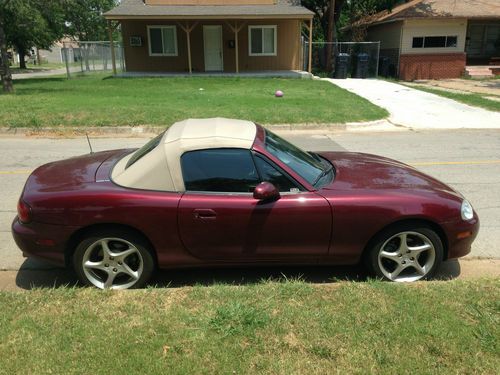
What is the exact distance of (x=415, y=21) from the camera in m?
27.0

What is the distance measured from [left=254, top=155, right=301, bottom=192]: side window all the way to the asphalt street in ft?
7.37

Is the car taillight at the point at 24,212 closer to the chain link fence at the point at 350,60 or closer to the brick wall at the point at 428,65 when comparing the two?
the chain link fence at the point at 350,60

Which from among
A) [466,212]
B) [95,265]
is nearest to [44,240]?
[95,265]

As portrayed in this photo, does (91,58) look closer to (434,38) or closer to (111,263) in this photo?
(434,38)

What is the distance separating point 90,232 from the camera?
12.8 feet

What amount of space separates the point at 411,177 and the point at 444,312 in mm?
1457

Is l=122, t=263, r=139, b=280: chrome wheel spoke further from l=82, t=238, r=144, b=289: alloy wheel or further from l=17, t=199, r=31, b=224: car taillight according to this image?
l=17, t=199, r=31, b=224: car taillight

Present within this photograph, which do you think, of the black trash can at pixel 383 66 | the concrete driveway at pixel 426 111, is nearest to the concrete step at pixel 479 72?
the black trash can at pixel 383 66

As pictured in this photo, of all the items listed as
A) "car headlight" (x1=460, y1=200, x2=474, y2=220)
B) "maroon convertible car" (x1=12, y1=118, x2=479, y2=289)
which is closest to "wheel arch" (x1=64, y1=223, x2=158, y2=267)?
"maroon convertible car" (x1=12, y1=118, x2=479, y2=289)

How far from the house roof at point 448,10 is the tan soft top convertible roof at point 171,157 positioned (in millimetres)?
25940

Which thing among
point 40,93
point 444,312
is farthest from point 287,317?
point 40,93

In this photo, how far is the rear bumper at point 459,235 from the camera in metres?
4.04

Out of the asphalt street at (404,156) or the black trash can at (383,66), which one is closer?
the asphalt street at (404,156)

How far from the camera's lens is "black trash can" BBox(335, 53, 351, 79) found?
26.8 metres
